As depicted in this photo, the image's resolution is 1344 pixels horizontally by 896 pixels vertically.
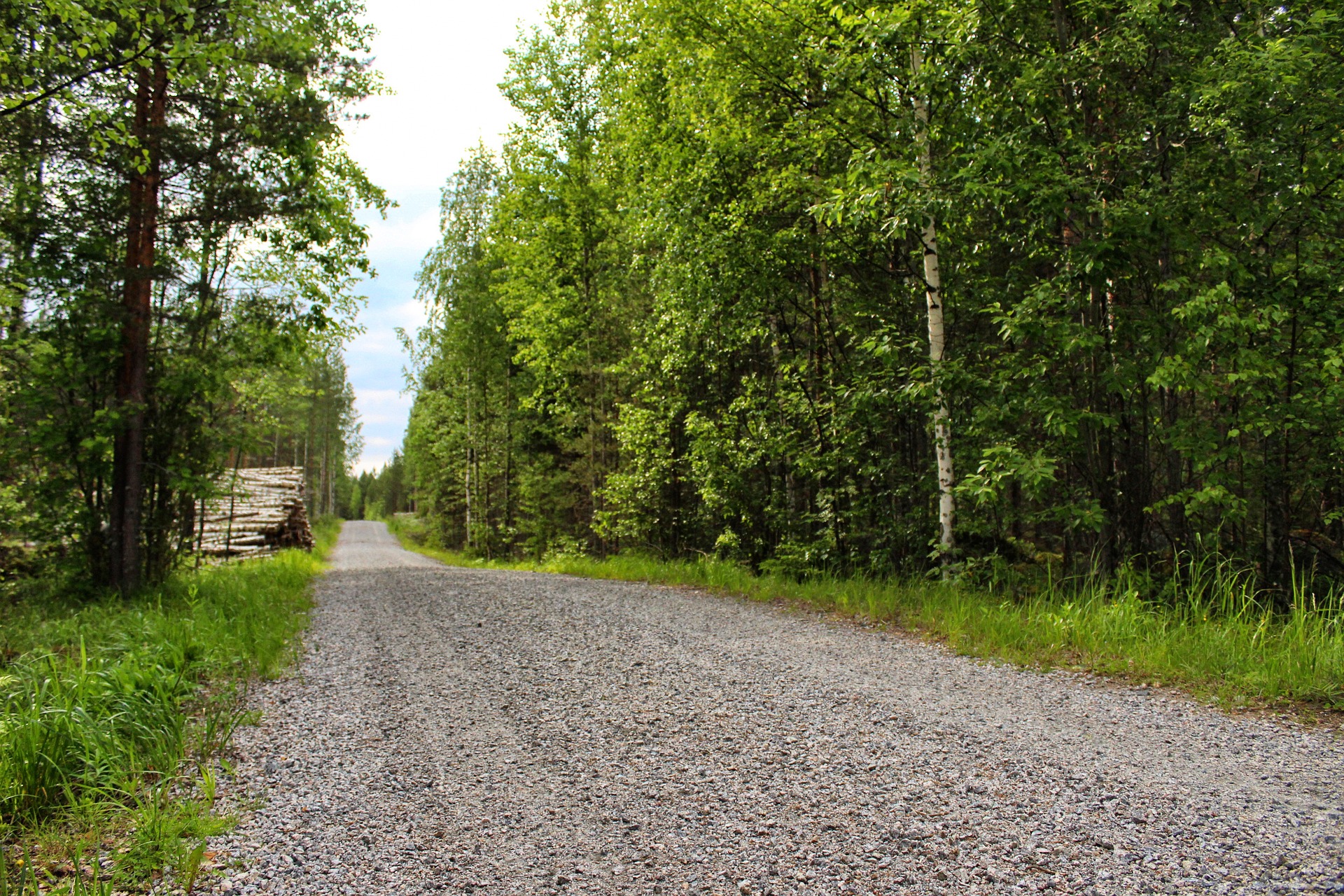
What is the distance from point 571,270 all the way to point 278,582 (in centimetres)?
1001

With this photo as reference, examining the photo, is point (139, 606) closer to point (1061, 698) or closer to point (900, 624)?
point (900, 624)

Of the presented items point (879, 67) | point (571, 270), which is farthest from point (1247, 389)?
point (571, 270)

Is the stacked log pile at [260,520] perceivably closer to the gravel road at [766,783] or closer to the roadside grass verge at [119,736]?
the roadside grass verge at [119,736]

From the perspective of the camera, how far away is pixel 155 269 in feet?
27.2

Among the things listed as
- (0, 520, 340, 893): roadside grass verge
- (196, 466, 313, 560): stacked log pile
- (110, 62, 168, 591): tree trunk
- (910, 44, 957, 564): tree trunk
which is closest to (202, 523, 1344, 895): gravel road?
(0, 520, 340, 893): roadside grass verge

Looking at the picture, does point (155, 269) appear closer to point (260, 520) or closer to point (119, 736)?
point (119, 736)

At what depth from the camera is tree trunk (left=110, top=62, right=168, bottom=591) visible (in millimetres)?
8297

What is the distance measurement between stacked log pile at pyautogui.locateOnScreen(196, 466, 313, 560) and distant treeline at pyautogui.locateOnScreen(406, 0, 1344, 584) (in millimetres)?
10890

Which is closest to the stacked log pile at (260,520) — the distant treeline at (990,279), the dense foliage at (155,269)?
the dense foliage at (155,269)

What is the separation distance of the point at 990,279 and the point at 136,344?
380 inches

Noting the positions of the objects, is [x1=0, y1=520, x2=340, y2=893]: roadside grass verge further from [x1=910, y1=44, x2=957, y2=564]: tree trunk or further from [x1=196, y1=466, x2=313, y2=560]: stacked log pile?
[x1=196, y1=466, x2=313, y2=560]: stacked log pile

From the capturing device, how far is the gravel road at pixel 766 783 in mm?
2506

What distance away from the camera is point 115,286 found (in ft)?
27.5

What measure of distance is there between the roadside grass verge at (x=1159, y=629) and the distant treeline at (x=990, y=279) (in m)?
0.58
